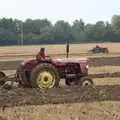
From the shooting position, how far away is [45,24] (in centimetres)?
13850

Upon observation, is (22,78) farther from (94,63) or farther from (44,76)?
(94,63)

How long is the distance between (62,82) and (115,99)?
556 centimetres

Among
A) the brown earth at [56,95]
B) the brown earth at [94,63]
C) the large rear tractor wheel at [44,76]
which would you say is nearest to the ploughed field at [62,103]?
the brown earth at [56,95]

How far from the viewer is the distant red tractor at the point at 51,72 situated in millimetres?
14820

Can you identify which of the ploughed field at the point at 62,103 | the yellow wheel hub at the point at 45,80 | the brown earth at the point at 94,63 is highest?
the yellow wheel hub at the point at 45,80

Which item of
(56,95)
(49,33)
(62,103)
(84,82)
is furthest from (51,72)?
(49,33)

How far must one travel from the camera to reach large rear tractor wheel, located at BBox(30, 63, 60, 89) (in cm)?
1476

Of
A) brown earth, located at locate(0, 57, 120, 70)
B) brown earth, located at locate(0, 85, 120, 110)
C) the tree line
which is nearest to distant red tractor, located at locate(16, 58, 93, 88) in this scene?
brown earth, located at locate(0, 85, 120, 110)

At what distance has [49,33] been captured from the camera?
116 meters

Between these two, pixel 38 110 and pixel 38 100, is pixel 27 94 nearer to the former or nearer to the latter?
pixel 38 100

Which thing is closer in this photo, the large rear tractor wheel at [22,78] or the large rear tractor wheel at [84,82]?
the large rear tractor wheel at [22,78]

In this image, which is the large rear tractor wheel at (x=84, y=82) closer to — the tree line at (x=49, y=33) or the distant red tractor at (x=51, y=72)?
the distant red tractor at (x=51, y=72)

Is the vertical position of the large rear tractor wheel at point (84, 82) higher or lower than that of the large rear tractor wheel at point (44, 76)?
lower

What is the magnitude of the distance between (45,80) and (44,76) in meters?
0.14
